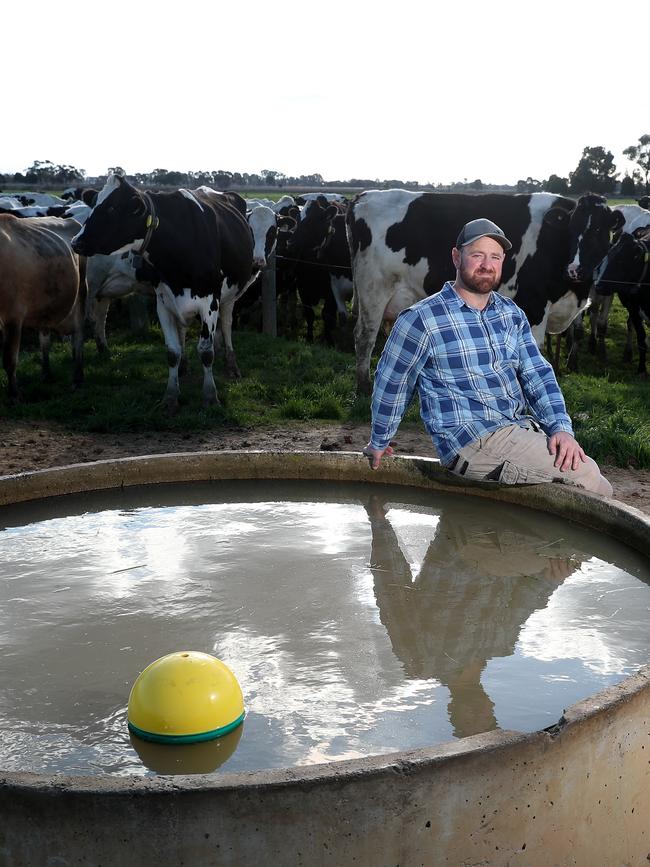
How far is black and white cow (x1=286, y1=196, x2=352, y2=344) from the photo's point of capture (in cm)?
1583

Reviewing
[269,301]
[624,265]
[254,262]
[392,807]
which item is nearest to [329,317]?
[269,301]

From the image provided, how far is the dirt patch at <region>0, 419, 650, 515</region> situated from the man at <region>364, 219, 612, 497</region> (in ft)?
8.81

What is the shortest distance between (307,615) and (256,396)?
6472 millimetres

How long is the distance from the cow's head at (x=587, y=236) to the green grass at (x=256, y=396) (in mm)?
1231

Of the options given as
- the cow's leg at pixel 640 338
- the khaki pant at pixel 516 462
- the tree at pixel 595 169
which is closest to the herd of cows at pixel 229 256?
the cow's leg at pixel 640 338

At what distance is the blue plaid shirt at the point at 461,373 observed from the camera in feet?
15.7

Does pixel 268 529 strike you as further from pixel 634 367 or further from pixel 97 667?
pixel 634 367

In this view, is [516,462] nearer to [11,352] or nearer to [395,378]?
[395,378]

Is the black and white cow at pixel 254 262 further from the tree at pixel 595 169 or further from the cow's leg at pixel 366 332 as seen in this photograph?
the tree at pixel 595 169

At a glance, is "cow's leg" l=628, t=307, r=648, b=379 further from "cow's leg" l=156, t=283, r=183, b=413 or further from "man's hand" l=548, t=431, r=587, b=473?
"man's hand" l=548, t=431, r=587, b=473

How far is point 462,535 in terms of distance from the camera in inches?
196

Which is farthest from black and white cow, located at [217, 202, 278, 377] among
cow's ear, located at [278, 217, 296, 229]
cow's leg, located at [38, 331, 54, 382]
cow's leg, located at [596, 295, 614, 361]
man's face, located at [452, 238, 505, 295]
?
man's face, located at [452, 238, 505, 295]

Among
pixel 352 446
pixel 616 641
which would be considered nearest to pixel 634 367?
pixel 352 446

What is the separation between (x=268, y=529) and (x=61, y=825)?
285cm
